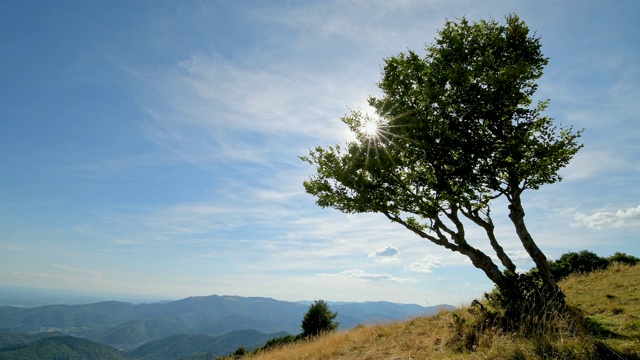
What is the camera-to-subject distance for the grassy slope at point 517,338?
817cm

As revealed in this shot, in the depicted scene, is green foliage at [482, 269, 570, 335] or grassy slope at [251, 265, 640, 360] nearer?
grassy slope at [251, 265, 640, 360]

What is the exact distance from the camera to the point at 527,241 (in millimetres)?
15539

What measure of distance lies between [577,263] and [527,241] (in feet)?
65.7

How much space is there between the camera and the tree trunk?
14.5 metres

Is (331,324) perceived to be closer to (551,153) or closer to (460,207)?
(460,207)

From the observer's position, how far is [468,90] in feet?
52.3

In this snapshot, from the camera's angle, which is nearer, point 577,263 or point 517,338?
point 517,338

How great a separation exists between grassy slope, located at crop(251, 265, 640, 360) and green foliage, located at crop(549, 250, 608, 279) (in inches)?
276

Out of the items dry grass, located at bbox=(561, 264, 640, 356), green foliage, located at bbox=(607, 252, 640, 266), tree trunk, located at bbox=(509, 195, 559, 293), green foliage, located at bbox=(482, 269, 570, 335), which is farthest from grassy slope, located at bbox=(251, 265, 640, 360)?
green foliage, located at bbox=(607, 252, 640, 266)

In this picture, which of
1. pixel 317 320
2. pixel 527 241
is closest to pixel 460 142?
pixel 527 241

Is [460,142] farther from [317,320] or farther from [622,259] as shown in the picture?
[317,320]

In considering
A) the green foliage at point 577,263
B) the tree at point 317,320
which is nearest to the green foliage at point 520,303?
the green foliage at point 577,263

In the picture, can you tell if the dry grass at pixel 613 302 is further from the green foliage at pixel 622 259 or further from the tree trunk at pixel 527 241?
the green foliage at pixel 622 259

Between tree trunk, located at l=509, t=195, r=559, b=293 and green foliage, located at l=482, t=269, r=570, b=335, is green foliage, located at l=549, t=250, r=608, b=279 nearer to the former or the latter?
tree trunk, located at l=509, t=195, r=559, b=293
